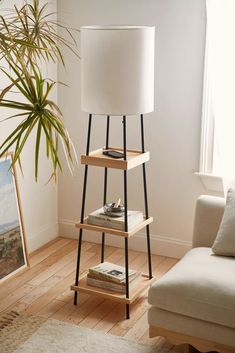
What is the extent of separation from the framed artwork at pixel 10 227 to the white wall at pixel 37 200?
21 centimetres

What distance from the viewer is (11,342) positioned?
11.4 feet

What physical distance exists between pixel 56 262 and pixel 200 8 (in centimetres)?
202

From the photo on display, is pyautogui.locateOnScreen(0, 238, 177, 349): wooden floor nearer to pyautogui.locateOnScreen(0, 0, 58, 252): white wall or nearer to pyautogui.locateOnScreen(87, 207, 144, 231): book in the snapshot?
pyautogui.locateOnScreen(0, 0, 58, 252): white wall

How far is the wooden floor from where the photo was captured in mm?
3740

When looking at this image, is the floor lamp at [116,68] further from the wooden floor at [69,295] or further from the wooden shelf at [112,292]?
the wooden floor at [69,295]

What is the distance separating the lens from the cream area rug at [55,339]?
3439 millimetres

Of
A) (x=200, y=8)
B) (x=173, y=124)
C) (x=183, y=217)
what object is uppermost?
(x=200, y=8)

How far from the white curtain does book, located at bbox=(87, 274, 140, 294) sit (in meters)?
0.94

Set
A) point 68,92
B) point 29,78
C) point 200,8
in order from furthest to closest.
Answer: point 68,92, point 200,8, point 29,78

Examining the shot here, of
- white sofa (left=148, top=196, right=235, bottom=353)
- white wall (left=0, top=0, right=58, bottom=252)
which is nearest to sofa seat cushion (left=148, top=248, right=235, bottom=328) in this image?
white sofa (left=148, top=196, right=235, bottom=353)

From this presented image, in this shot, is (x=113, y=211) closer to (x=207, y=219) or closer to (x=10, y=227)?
(x=207, y=219)

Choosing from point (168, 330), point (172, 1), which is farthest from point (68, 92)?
point (168, 330)

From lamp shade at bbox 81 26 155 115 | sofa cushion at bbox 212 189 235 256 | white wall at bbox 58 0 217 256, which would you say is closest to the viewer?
lamp shade at bbox 81 26 155 115

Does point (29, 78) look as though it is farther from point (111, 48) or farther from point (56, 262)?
point (56, 262)
